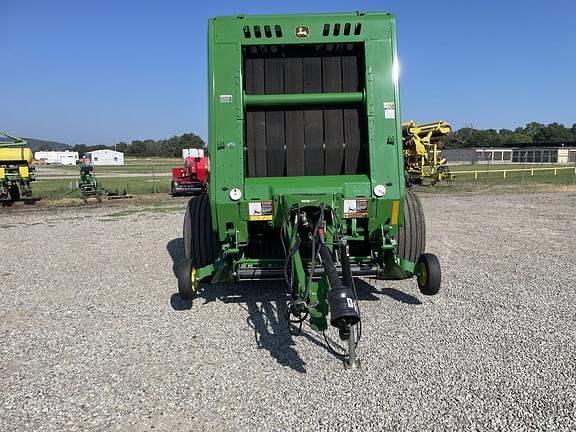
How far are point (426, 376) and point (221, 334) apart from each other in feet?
6.05

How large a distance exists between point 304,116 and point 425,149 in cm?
1860

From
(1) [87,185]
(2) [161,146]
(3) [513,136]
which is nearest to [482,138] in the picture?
(3) [513,136]

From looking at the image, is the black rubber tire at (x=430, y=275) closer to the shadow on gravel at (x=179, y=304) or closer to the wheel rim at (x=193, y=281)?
the wheel rim at (x=193, y=281)

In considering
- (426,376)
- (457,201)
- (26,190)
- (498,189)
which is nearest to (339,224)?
(426,376)

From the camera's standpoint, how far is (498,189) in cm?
1967

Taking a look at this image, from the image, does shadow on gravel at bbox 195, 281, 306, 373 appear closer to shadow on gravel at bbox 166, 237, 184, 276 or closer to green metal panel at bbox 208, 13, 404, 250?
green metal panel at bbox 208, 13, 404, 250

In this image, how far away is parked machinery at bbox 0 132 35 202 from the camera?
626 inches

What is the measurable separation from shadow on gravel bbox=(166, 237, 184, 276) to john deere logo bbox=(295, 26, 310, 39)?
376cm

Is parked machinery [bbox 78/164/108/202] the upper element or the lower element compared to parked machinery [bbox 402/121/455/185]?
lower

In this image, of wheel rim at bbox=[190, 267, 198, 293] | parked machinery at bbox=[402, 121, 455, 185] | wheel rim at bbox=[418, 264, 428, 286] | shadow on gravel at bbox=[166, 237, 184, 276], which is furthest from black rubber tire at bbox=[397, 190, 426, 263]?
parked machinery at bbox=[402, 121, 455, 185]

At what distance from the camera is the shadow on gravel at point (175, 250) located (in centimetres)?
735

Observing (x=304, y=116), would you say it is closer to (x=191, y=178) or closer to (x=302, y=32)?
(x=302, y=32)

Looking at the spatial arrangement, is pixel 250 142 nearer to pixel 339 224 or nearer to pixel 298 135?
pixel 298 135

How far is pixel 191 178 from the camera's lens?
1988 centimetres
